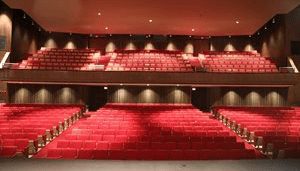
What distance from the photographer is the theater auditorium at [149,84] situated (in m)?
5.73

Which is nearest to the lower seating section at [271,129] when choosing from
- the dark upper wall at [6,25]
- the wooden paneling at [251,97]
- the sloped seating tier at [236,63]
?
the wooden paneling at [251,97]

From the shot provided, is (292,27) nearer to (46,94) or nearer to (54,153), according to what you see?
(46,94)

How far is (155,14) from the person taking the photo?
1162 cm

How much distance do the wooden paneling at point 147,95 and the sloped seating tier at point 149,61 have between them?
0.80 meters

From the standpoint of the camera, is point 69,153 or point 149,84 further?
point 149,84

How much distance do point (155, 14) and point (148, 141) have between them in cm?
644

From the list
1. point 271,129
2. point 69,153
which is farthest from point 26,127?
point 271,129

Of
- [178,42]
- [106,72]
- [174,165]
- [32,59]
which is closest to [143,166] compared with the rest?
[174,165]

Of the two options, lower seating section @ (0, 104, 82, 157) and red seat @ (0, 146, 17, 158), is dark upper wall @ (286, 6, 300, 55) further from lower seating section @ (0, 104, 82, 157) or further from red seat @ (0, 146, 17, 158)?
red seat @ (0, 146, 17, 158)

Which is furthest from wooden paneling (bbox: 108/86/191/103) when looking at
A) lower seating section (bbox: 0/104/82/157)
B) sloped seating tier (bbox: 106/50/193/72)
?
lower seating section (bbox: 0/104/82/157)

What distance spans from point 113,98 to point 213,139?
6.60 meters

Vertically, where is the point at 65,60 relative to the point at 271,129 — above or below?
above

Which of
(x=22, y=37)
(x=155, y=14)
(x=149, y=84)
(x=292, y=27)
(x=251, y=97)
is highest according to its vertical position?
(x=155, y=14)

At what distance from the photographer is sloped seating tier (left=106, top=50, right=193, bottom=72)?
12.3m
